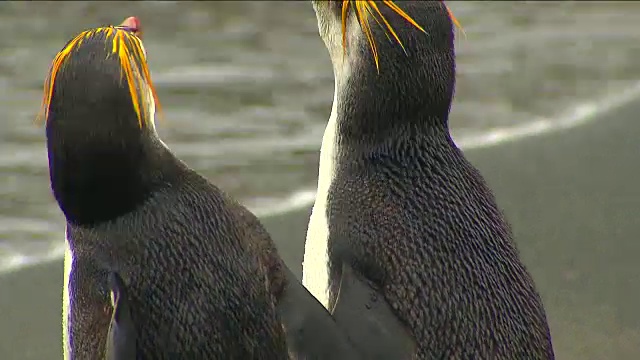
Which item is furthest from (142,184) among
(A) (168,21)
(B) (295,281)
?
(A) (168,21)

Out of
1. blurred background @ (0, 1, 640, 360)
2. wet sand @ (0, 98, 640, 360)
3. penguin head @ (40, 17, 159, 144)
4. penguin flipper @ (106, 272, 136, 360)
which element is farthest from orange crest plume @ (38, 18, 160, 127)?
wet sand @ (0, 98, 640, 360)

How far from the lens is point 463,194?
14.4 ft

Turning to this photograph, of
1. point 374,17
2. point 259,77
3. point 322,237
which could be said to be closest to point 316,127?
point 259,77

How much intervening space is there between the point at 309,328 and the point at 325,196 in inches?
25.8

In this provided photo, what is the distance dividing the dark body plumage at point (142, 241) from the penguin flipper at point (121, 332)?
32 mm

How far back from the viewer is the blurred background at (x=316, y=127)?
6.16 meters

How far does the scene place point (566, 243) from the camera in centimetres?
658

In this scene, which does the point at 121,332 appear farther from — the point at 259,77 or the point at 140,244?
the point at 259,77

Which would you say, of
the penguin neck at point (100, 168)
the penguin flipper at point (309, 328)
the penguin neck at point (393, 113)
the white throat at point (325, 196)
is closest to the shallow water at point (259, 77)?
the white throat at point (325, 196)

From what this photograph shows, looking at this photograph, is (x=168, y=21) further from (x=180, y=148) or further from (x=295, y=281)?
(x=295, y=281)

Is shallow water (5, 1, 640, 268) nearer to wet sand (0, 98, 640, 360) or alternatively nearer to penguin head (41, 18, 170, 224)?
wet sand (0, 98, 640, 360)

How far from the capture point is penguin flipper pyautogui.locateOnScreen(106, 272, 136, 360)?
3748 millimetres

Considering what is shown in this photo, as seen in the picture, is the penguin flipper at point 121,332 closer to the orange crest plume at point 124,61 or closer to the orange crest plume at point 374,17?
the orange crest plume at point 124,61

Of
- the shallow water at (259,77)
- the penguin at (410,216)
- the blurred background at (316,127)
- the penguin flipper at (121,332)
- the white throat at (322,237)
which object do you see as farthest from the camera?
the shallow water at (259,77)
